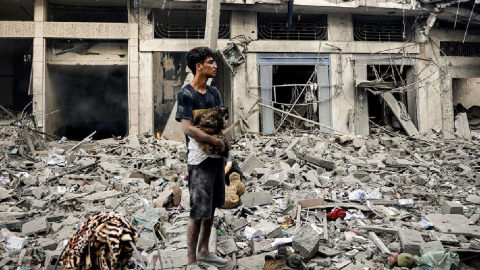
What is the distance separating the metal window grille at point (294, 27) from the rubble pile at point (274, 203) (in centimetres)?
490

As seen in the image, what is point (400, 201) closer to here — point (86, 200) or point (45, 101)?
point (86, 200)

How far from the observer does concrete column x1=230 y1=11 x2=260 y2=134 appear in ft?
42.6

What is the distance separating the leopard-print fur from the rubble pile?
0.33 ft

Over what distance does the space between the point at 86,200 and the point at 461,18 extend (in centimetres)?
1565

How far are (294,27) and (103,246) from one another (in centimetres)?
1311

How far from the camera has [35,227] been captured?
14.4 ft

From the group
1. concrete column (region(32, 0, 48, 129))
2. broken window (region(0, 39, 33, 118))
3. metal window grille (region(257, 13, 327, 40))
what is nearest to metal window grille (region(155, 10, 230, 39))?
metal window grille (region(257, 13, 327, 40))

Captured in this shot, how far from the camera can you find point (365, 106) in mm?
13859

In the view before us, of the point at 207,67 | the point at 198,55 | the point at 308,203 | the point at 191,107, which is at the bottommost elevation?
the point at 308,203

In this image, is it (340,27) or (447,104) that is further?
(447,104)

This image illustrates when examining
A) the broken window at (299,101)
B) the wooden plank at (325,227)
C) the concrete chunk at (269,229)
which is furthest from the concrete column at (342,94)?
the concrete chunk at (269,229)

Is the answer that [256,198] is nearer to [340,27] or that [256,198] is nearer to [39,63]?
[39,63]

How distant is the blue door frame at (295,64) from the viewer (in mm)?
13141

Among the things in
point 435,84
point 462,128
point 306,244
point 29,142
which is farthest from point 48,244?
point 435,84
